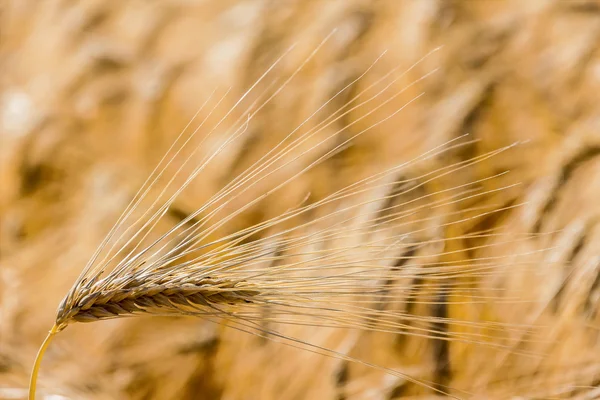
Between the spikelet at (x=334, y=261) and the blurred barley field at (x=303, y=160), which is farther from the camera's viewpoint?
the blurred barley field at (x=303, y=160)

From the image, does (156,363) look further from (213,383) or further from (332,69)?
(332,69)

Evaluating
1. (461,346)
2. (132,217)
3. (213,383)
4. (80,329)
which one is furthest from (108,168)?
(461,346)

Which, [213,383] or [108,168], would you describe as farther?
[108,168]

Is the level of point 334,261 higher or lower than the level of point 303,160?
lower
